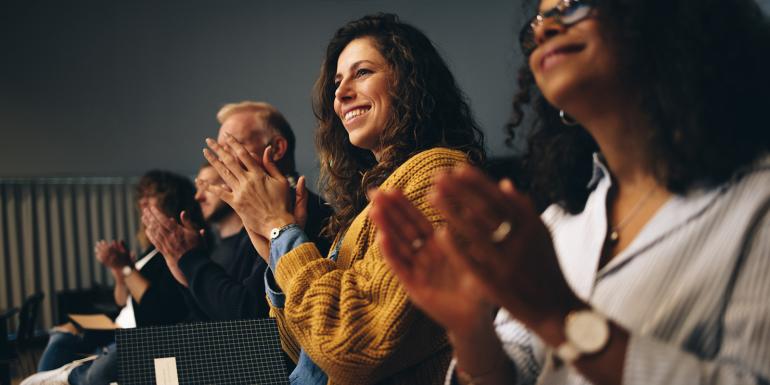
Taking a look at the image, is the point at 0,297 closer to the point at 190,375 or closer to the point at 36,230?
the point at 36,230

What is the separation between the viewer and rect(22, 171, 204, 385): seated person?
265 centimetres

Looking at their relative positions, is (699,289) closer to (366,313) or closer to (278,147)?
(366,313)

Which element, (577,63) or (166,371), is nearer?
(577,63)

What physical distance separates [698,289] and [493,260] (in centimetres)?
26

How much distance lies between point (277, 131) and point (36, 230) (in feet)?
13.5

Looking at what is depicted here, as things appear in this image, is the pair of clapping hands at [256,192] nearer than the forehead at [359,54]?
Yes

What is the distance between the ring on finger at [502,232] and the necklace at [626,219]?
30 centimetres

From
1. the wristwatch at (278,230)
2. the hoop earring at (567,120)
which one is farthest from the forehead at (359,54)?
the hoop earring at (567,120)

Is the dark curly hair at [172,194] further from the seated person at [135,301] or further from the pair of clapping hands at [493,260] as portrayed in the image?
the pair of clapping hands at [493,260]

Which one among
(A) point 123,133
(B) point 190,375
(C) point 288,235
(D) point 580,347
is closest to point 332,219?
(C) point 288,235

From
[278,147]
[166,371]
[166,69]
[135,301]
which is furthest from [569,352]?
[166,69]

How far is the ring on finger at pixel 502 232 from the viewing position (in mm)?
708

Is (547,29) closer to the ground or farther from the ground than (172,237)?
farther from the ground

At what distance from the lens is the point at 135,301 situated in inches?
109
